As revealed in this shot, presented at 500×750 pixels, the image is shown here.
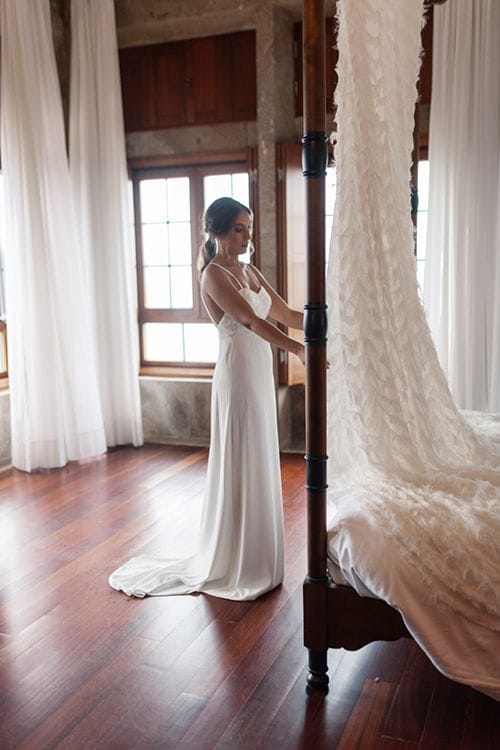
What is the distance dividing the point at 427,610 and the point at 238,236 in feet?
5.42

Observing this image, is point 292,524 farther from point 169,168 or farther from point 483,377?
point 169,168

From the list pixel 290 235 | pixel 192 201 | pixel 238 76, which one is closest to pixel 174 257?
pixel 192 201

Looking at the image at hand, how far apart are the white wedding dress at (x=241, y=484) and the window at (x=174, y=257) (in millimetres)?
2504

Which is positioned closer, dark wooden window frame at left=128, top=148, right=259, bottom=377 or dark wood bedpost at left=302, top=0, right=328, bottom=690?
dark wood bedpost at left=302, top=0, right=328, bottom=690

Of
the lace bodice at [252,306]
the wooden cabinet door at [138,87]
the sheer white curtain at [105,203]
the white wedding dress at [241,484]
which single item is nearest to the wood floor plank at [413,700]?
the white wedding dress at [241,484]

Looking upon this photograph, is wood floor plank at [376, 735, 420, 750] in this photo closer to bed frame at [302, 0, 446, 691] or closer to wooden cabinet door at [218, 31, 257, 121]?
bed frame at [302, 0, 446, 691]

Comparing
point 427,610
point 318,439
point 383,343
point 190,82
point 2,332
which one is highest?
point 190,82

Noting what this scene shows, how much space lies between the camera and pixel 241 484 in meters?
2.96

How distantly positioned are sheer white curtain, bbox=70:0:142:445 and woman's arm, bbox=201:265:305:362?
248 centimetres

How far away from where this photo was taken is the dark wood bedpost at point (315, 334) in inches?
81.3

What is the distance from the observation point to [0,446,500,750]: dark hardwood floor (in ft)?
6.86

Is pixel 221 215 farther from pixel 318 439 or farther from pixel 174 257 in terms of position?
pixel 174 257

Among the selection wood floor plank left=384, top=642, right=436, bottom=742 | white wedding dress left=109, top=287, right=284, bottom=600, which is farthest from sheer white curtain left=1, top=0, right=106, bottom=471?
wood floor plank left=384, top=642, right=436, bottom=742

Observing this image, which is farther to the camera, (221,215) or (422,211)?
(422,211)
